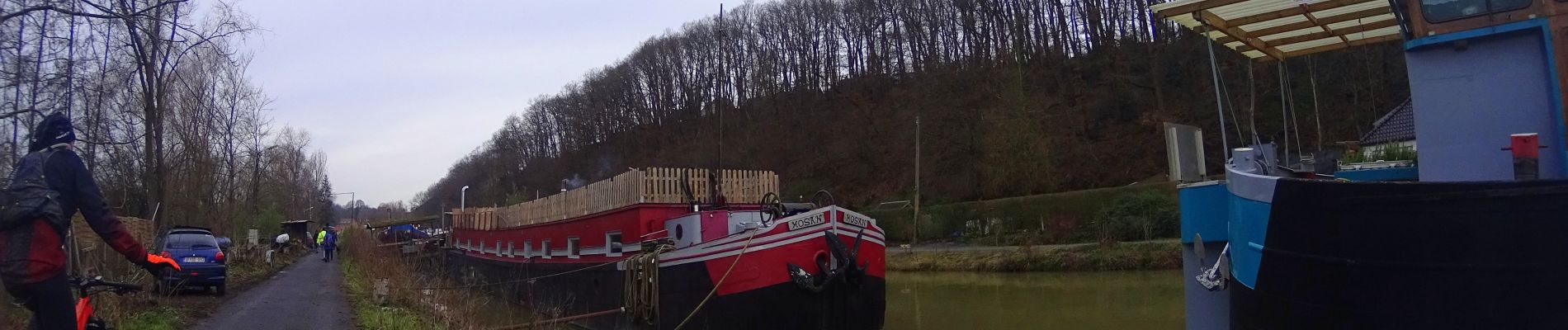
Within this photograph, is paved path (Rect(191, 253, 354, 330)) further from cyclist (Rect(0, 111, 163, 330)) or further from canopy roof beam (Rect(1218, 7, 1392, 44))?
canopy roof beam (Rect(1218, 7, 1392, 44))

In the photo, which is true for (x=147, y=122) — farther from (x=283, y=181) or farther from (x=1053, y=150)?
(x=283, y=181)

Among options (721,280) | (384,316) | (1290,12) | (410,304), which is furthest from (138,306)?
(1290,12)

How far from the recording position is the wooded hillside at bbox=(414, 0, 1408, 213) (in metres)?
32.8

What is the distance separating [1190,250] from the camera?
716 centimetres

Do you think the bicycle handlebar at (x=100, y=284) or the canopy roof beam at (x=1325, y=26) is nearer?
the bicycle handlebar at (x=100, y=284)

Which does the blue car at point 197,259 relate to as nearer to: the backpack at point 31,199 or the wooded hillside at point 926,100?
the wooded hillside at point 926,100

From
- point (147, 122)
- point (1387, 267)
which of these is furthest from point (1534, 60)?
point (147, 122)

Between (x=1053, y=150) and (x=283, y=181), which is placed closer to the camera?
(x=1053, y=150)

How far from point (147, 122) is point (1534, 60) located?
1948cm

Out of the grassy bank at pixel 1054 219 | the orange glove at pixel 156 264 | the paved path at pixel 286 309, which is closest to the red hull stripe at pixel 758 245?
the paved path at pixel 286 309

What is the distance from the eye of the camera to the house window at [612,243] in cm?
1395

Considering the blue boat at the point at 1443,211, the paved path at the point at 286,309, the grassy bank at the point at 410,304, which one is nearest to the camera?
the blue boat at the point at 1443,211

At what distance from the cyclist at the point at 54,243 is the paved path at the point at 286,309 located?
19.2ft

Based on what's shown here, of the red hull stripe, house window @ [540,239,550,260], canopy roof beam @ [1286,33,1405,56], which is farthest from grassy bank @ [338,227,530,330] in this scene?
canopy roof beam @ [1286,33,1405,56]
